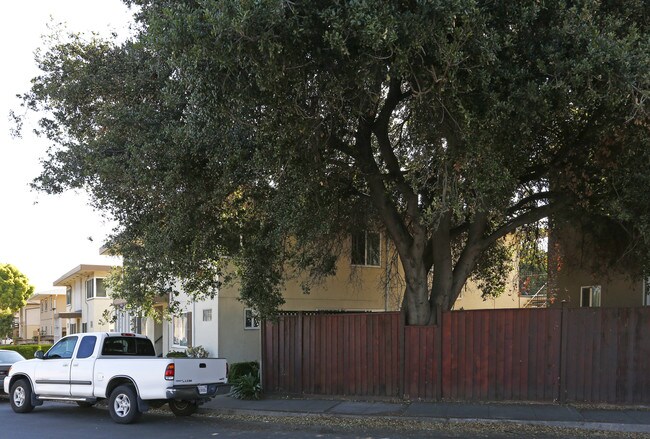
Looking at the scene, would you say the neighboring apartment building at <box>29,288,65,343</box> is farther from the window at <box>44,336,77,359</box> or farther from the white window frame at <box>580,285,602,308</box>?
the white window frame at <box>580,285,602,308</box>

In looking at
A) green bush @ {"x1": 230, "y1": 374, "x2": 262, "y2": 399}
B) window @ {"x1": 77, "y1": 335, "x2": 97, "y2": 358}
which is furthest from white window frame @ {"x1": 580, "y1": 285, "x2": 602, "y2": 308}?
window @ {"x1": 77, "y1": 335, "x2": 97, "y2": 358}

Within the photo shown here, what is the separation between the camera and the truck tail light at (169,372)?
11.3 meters

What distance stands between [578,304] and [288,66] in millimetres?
12750

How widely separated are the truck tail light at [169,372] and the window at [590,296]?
12.1 meters

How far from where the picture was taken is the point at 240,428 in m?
11.2

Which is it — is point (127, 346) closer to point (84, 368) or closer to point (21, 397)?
point (84, 368)

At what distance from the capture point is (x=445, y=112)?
10.0m

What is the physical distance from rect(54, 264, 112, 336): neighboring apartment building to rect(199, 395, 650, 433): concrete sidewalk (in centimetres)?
1825

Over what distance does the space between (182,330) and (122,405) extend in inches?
397

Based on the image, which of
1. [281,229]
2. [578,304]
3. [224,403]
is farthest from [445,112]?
[578,304]

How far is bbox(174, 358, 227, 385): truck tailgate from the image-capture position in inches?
450

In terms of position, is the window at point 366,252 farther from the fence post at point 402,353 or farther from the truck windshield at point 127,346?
the truck windshield at point 127,346

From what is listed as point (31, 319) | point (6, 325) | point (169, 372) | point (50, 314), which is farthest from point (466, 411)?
point (31, 319)

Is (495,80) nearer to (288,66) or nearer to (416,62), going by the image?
(416,62)
